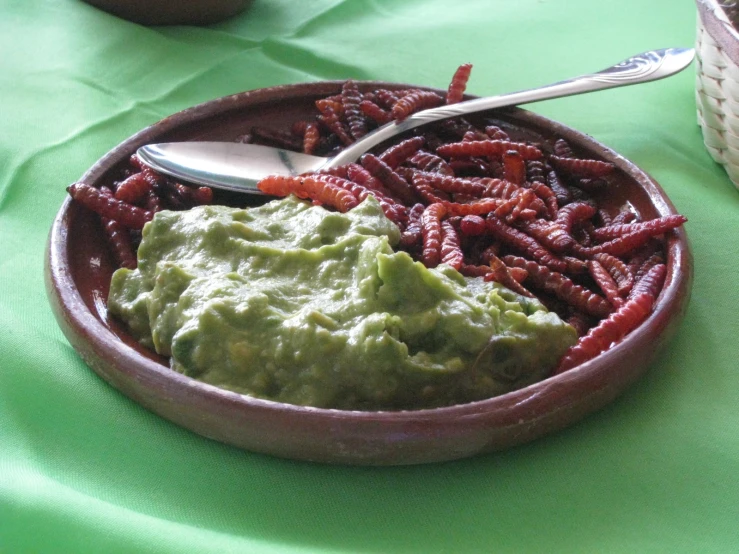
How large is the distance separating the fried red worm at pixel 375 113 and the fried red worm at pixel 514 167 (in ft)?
1.51

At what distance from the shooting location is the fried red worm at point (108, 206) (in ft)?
6.63

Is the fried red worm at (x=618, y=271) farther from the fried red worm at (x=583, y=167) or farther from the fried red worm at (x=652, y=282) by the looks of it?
the fried red worm at (x=583, y=167)

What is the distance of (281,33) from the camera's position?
3.60 metres

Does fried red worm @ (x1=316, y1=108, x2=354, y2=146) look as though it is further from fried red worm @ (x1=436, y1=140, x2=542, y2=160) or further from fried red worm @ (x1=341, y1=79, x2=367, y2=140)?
fried red worm @ (x1=436, y1=140, x2=542, y2=160)

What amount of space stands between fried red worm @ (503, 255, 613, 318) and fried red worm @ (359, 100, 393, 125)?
0.80 m

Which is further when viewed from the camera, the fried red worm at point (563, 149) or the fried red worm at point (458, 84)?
the fried red worm at point (458, 84)

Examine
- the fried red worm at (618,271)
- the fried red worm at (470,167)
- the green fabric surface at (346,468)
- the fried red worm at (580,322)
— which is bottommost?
the green fabric surface at (346,468)

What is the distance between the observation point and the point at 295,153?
238 cm

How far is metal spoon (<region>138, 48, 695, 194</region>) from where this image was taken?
88.1 inches

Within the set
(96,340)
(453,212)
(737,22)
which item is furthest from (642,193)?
(96,340)

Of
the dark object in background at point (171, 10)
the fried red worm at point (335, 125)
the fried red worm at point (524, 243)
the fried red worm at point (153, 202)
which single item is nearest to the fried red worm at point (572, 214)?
the fried red worm at point (524, 243)

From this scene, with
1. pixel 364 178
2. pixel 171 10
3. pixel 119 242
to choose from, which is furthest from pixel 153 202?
pixel 171 10

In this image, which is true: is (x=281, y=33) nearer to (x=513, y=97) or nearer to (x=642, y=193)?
(x=513, y=97)

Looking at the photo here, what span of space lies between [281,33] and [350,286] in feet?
7.45
